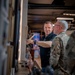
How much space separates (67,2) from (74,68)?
19.5ft

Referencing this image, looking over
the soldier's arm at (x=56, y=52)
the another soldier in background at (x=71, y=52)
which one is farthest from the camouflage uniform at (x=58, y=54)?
the another soldier in background at (x=71, y=52)

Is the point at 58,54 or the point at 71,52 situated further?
the point at 58,54

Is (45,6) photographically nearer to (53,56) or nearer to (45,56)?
(45,56)

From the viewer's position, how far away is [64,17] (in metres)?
9.48

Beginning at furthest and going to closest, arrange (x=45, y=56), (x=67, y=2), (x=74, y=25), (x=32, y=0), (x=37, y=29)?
(x=37, y=29)
(x=74, y=25)
(x=67, y=2)
(x=32, y=0)
(x=45, y=56)

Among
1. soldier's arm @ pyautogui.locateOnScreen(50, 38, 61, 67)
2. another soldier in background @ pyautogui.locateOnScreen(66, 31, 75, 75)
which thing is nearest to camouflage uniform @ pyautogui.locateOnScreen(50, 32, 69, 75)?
soldier's arm @ pyautogui.locateOnScreen(50, 38, 61, 67)

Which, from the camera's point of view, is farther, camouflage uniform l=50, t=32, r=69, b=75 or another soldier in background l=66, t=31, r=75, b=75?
camouflage uniform l=50, t=32, r=69, b=75

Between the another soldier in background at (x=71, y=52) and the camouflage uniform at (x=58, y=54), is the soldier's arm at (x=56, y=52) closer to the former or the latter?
the camouflage uniform at (x=58, y=54)

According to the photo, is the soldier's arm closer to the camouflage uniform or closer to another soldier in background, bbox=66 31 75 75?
the camouflage uniform

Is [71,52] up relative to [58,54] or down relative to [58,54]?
up

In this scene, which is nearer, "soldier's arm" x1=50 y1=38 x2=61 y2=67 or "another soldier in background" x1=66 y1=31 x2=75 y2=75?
"another soldier in background" x1=66 y1=31 x2=75 y2=75

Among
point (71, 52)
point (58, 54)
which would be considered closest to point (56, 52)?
point (58, 54)

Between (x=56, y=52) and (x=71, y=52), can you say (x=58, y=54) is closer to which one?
(x=56, y=52)

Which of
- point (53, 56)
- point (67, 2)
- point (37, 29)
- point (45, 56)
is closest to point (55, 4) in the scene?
point (67, 2)
